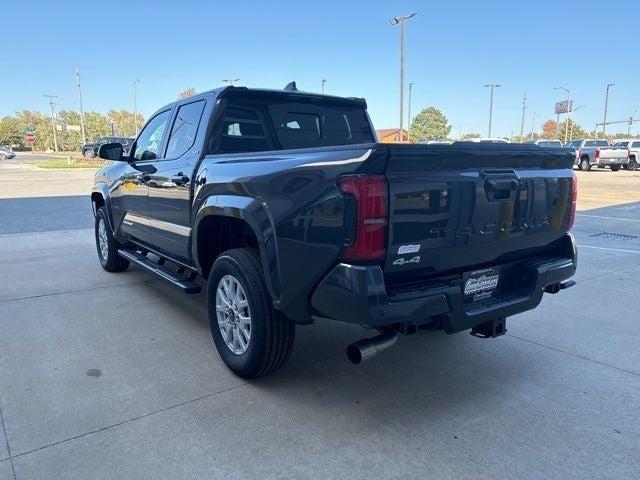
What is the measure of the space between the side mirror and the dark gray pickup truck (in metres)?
1.30

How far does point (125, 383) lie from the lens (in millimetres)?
3324

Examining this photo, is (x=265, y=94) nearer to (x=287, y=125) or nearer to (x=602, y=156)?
(x=287, y=125)

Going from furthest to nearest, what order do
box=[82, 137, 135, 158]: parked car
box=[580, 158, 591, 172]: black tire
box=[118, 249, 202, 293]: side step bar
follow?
box=[580, 158, 591, 172]: black tire, box=[82, 137, 135, 158]: parked car, box=[118, 249, 202, 293]: side step bar

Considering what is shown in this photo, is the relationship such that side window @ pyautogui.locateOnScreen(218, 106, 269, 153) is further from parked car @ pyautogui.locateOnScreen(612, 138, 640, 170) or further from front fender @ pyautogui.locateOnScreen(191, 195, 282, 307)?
parked car @ pyautogui.locateOnScreen(612, 138, 640, 170)

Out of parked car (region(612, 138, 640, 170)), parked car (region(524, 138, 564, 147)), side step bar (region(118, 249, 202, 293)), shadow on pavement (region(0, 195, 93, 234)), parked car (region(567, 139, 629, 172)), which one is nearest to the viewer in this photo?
parked car (region(524, 138, 564, 147))

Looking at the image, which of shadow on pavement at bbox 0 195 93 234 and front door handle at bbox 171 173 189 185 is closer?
front door handle at bbox 171 173 189 185

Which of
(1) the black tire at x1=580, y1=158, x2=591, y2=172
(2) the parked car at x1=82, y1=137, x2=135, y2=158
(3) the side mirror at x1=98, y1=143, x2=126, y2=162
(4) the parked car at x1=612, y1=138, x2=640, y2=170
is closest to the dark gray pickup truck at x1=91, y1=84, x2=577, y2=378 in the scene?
(3) the side mirror at x1=98, y1=143, x2=126, y2=162

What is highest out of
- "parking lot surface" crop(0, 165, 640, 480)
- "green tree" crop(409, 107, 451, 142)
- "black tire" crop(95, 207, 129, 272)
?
"green tree" crop(409, 107, 451, 142)

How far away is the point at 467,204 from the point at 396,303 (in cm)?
70

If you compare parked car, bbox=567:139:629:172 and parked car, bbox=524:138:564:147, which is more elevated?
parked car, bbox=524:138:564:147

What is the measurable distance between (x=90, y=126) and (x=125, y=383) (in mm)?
106455

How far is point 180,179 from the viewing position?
409cm

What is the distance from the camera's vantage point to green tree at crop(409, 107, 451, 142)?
106m

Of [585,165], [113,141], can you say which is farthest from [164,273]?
[585,165]
